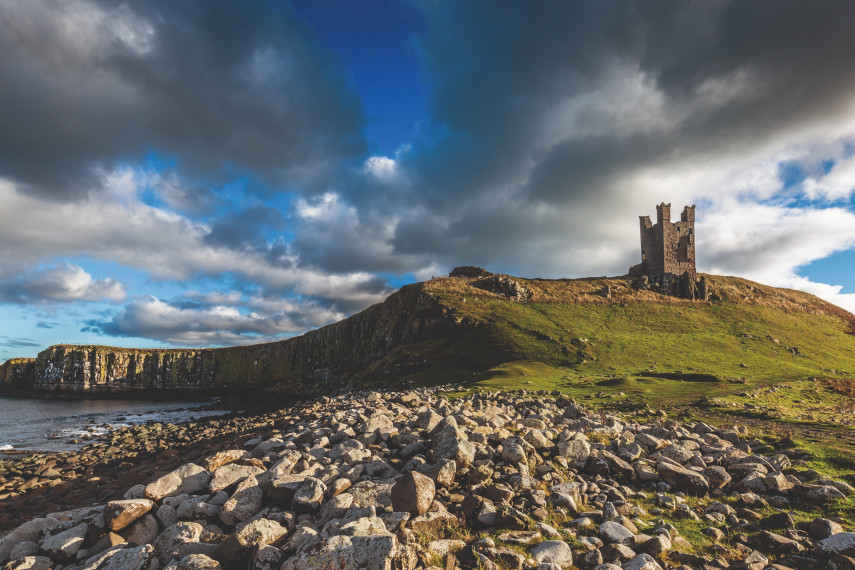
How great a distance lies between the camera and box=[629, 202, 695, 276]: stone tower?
273 feet

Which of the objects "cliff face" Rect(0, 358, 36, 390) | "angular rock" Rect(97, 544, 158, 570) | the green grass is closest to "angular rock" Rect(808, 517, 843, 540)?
"angular rock" Rect(97, 544, 158, 570)

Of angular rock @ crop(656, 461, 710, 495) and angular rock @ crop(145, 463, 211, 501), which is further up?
angular rock @ crop(145, 463, 211, 501)

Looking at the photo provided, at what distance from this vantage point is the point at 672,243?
83.9 meters

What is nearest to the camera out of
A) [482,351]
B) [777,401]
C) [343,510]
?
[343,510]

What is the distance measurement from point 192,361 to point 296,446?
127 meters

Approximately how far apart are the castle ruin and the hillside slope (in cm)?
376

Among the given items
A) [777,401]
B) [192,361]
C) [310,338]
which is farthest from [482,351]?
[192,361]

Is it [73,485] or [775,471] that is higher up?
[775,471]

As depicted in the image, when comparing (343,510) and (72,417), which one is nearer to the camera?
(343,510)

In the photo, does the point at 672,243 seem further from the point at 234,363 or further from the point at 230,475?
the point at 234,363

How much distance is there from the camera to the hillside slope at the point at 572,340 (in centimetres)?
3973

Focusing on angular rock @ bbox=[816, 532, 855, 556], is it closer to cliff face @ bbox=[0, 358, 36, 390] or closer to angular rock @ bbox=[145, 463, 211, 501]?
angular rock @ bbox=[145, 463, 211, 501]

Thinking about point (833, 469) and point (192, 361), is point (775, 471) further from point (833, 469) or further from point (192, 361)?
point (192, 361)

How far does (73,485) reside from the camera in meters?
18.0
